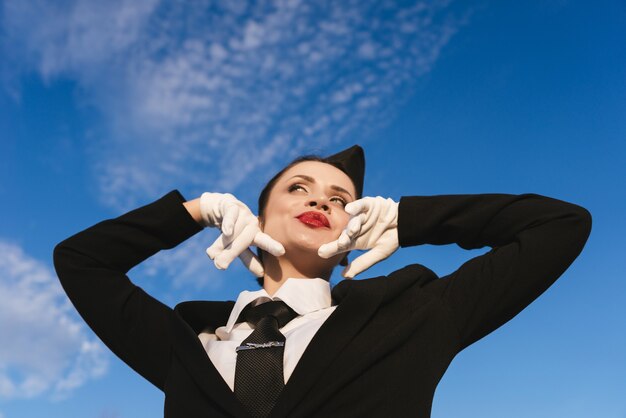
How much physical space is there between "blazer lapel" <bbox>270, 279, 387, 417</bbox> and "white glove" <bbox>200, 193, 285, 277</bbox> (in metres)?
0.63

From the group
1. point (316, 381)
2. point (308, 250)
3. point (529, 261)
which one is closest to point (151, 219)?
point (308, 250)

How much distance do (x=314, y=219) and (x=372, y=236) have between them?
1.18 feet

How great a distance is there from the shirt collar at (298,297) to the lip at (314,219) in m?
0.36

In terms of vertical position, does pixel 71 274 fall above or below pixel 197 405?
above

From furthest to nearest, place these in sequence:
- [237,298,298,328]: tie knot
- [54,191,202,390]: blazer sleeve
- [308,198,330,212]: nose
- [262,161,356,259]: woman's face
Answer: [308,198,330,212]: nose → [262,161,356,259]: woman's face → [54,191,202,390]: blazer sleeve → [237,298,298,328]: tie knot

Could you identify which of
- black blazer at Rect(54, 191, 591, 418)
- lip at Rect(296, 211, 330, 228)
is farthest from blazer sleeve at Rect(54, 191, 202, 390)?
lip at Rect(296, 211, 330, 228)

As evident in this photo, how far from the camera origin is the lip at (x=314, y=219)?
352 cm

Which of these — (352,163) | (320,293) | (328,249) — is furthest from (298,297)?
(352,163)

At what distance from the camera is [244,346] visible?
2793 millimetres

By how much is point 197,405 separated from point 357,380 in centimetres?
73

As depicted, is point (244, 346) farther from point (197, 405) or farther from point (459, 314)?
point (459, 314)

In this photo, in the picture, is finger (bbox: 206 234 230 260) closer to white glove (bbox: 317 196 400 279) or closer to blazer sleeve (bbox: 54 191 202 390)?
blazer sleeve (bbox: 54 191 202 390)

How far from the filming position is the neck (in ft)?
11.7

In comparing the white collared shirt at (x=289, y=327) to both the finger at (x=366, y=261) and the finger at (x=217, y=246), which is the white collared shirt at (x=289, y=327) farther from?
the finger at (x=217, y=246)
